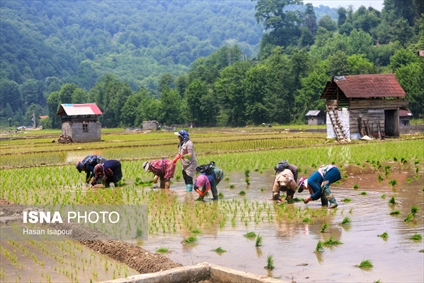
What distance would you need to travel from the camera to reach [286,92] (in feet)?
302

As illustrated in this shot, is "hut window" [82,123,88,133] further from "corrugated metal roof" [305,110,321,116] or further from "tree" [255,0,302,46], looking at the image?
"tree" [255,0,302,46]

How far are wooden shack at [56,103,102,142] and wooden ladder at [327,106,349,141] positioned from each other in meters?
24.5

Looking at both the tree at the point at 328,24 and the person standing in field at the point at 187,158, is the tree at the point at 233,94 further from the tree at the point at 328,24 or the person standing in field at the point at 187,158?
the person standing in field at the point at 187,158

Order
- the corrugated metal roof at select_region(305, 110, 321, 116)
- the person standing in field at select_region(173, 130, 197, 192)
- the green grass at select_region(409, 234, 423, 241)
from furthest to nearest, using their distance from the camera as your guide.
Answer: the corrugated metal roof at select_region(305, 110, 321, 116) → the person standing in field at select_region(173, 130, 197, 192) → the green grass at select_region(409, 234, 423, 241)

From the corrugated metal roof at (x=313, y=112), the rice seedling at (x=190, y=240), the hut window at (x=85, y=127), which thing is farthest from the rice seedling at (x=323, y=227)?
the corrugated metal roof at (x=313, y=112)

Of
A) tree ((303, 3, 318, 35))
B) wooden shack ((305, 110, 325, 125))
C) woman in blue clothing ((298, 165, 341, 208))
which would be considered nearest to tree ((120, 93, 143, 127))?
wooden shack ((305, 110, 325, 125))

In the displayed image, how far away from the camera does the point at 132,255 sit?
10.2m

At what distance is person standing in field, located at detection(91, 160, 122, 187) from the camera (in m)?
19.7

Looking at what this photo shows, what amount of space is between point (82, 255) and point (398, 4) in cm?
13430

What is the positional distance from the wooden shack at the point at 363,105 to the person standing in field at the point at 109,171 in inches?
993

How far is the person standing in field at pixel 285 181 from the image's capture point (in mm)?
15500

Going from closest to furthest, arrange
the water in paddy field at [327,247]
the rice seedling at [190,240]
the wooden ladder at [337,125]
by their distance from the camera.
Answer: the water in paddy field at [327,247]
the rice seedling at [190,240]
the wooden ladder at [337,125]

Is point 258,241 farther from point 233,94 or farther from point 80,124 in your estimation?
point 233,94

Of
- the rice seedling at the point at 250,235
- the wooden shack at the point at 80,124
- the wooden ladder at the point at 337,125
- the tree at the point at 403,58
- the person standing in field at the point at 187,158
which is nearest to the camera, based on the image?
the rice seedling at the point at 250,235
